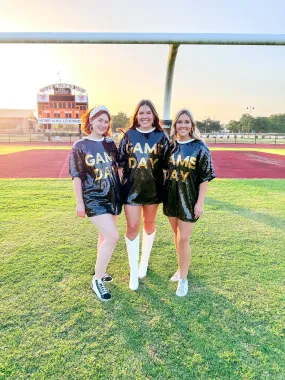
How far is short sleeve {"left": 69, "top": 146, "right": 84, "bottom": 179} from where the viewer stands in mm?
2527

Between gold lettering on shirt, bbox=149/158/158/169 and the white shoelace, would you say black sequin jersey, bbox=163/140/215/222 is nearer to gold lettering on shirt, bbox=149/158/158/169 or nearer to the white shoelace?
gold lettering on shirt, bbox=149/158/158/169

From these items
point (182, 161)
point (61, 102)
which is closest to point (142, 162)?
point (182, 161)

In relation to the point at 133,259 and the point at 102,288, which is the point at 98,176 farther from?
the point at 102,288

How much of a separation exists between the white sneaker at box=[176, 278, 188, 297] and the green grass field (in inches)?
2.2

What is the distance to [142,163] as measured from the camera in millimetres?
2594

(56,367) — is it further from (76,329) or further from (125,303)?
(125,303)

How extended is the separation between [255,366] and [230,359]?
0.53 ft

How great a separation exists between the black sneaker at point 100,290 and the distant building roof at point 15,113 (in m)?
78.0

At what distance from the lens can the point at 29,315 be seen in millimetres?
2416

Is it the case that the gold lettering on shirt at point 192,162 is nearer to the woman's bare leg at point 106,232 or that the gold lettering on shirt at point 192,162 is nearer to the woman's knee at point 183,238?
the woman's knee at point 183,238

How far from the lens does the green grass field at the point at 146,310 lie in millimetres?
1924

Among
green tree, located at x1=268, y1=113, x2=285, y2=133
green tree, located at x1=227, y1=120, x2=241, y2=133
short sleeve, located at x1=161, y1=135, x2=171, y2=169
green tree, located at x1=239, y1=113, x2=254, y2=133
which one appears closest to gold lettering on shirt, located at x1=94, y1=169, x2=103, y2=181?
short sleeve, located at x1=161, y1=135, x2=171, y2=169

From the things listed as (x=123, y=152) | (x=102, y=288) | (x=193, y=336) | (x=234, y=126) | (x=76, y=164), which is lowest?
(x=193, y=336)

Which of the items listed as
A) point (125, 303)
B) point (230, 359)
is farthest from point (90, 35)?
point (230, 359)
